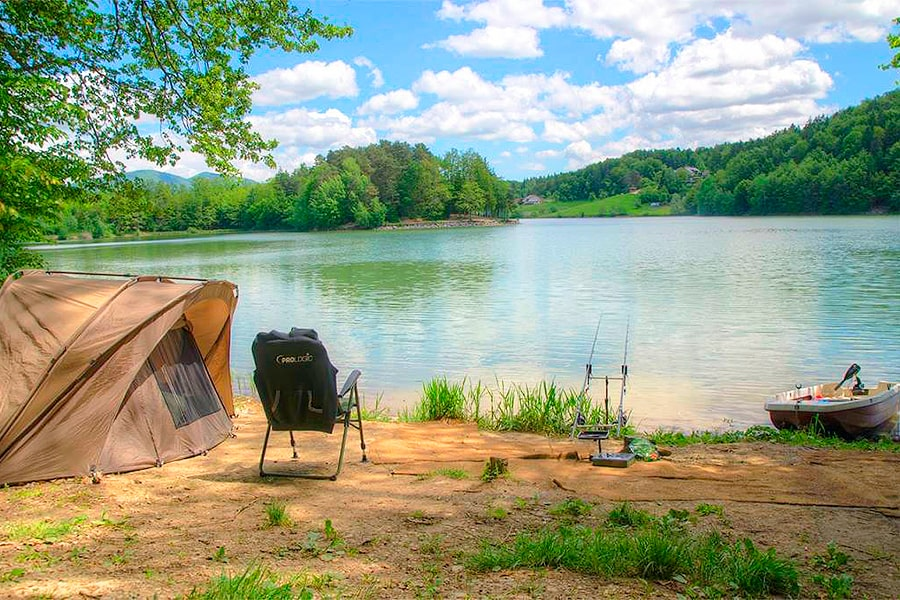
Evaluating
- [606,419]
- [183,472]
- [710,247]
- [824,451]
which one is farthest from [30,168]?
[710,247]

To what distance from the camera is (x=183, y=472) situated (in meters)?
6.18

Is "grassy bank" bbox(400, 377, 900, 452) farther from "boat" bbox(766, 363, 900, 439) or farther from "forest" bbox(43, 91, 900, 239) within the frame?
"forest" bbox(43, 91, 900, 239)

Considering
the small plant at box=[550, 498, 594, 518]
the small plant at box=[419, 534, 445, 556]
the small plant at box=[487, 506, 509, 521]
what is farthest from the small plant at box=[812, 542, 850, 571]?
the small plant at box=[419, 534, 445, 556]

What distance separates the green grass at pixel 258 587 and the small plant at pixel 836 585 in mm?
2612

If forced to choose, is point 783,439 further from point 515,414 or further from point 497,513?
point 497,513

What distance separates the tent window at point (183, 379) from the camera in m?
6.82

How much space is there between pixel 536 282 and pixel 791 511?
2645cm

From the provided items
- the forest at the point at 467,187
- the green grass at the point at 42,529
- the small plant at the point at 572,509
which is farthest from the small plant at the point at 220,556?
the forest at the point at 467,187

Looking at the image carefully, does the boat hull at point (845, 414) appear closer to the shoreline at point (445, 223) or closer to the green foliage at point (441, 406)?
the green foliage at point (441, 406)

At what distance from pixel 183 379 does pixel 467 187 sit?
13172cm

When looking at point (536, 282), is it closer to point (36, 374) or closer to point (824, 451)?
point (824, 451)

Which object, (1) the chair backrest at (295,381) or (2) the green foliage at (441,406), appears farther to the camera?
(2) the green foliage at (441,406)

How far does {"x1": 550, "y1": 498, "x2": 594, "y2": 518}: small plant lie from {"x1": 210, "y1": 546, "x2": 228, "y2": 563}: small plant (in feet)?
7.42

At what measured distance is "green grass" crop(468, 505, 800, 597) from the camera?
12.0 ft
